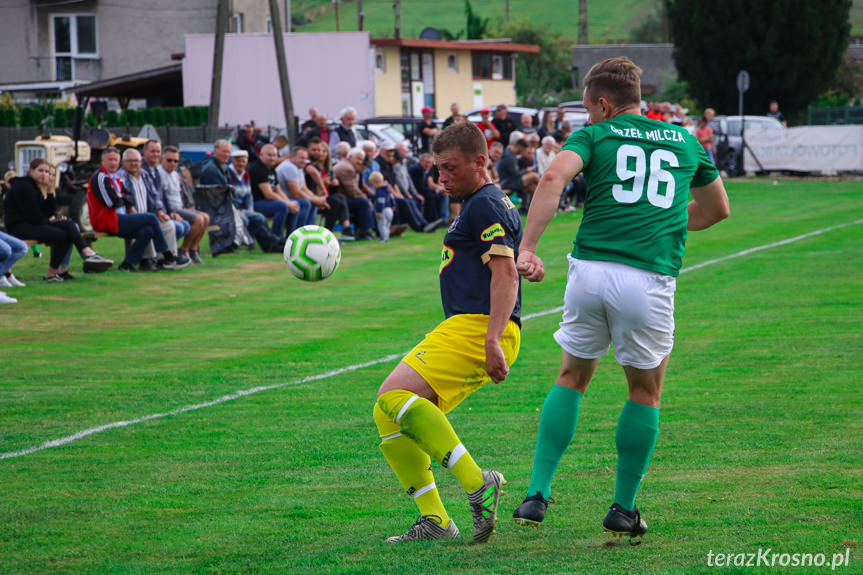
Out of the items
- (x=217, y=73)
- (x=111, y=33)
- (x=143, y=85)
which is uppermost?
(x=111, y=33)

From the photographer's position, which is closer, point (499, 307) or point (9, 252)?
point (499, 307)

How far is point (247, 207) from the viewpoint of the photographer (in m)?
19.6

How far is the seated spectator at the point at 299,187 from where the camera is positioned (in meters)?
20.2

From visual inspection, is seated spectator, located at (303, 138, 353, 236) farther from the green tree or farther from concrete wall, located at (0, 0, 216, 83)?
the green tree

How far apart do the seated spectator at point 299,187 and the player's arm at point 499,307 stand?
1539 centimetres

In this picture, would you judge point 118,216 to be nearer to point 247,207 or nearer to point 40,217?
point 40,217


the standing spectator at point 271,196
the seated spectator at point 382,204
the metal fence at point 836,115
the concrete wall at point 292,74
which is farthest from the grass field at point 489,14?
the standing spectator at point 271,196

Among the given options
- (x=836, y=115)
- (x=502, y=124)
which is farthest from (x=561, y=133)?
(x=836, y=115)

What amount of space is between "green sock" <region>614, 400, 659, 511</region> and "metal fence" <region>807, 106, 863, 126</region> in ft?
159

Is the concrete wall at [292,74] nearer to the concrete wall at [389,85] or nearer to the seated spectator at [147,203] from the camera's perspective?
the concrete wall at [389,85]

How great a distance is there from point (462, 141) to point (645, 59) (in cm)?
7847

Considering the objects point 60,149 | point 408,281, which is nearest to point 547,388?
point 408,281

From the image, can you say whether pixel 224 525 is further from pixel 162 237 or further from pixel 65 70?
pixel 65 70

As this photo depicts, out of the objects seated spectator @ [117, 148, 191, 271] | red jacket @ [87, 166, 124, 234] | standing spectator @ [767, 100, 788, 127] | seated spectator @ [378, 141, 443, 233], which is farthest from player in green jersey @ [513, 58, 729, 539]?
standing spectator @ [767, 100, 788, 127]
